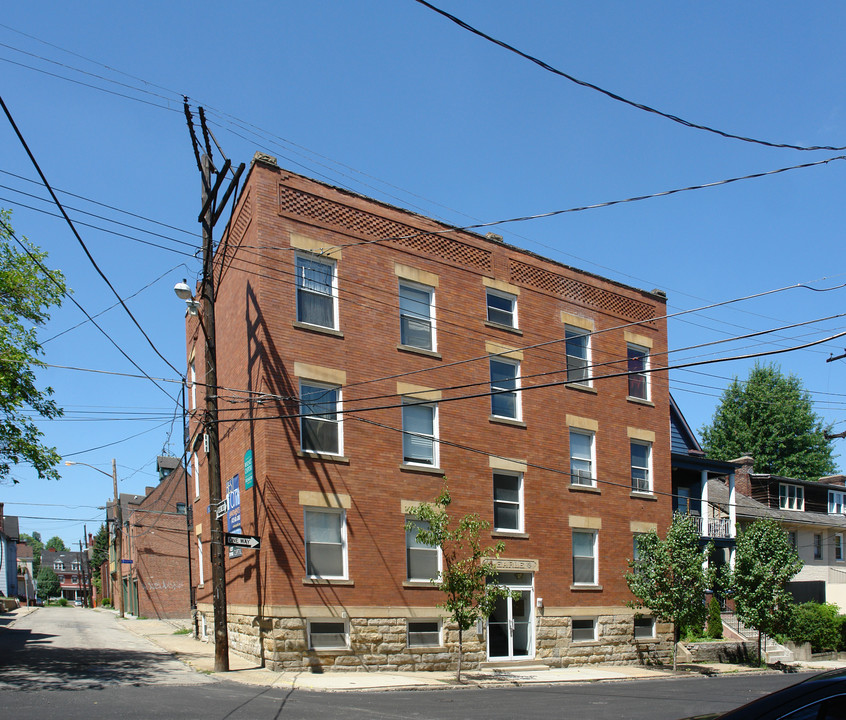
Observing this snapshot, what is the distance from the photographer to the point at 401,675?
64.5 feet

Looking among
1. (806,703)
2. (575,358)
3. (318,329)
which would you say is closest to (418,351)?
(318,329)

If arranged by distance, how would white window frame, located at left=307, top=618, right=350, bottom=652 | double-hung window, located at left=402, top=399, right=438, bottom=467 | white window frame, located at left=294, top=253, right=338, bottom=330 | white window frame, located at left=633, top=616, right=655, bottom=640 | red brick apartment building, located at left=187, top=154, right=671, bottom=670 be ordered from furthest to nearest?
white window frame, located at left=633, top=616, right=655, bottom=640 < double-hung window, located at left=402, top=399, right=438, bottom=467 < white window frame, located at left=294, top=253, right=338, bottom=330 < red brick apartment building, located at left=187, top=154, right=671, bottom=670 < white window frame, located at left=307, top=618, right=350, bottom=652

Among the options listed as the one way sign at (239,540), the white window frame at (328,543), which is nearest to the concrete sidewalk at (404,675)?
the white window frame at (328,543)

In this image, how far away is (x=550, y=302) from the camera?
87.3 ft

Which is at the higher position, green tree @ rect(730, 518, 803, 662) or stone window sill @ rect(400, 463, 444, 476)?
stone window sill @ rect(400, 463, 444, 476)

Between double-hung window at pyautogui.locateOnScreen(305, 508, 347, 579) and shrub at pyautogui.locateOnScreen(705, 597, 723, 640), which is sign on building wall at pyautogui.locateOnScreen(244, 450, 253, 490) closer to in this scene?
double-hung window at pyautogui.locateOnScreen(305, 508, 347, 579)

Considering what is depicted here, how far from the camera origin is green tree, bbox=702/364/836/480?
56.1 meters

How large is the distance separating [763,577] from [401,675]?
13816 millimetres

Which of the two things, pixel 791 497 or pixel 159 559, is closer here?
pixel 791 497

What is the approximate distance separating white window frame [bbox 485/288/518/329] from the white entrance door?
→ 764 cm

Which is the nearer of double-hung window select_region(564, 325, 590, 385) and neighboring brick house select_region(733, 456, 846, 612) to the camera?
double-hung window select_region(564, 325, 590, 385)

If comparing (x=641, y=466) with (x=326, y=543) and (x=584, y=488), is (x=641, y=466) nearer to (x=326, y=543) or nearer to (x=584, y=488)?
(x=584, y=488)

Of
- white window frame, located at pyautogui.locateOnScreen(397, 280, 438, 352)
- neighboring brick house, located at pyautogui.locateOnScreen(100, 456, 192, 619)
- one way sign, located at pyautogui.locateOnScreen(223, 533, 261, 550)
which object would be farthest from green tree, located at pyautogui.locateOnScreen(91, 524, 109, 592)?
one way sign, located at pyautogui.locateOnScreen(223, 533, 261, 550)

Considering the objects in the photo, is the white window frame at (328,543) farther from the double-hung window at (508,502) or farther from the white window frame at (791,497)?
the white window frame at (791,497)
